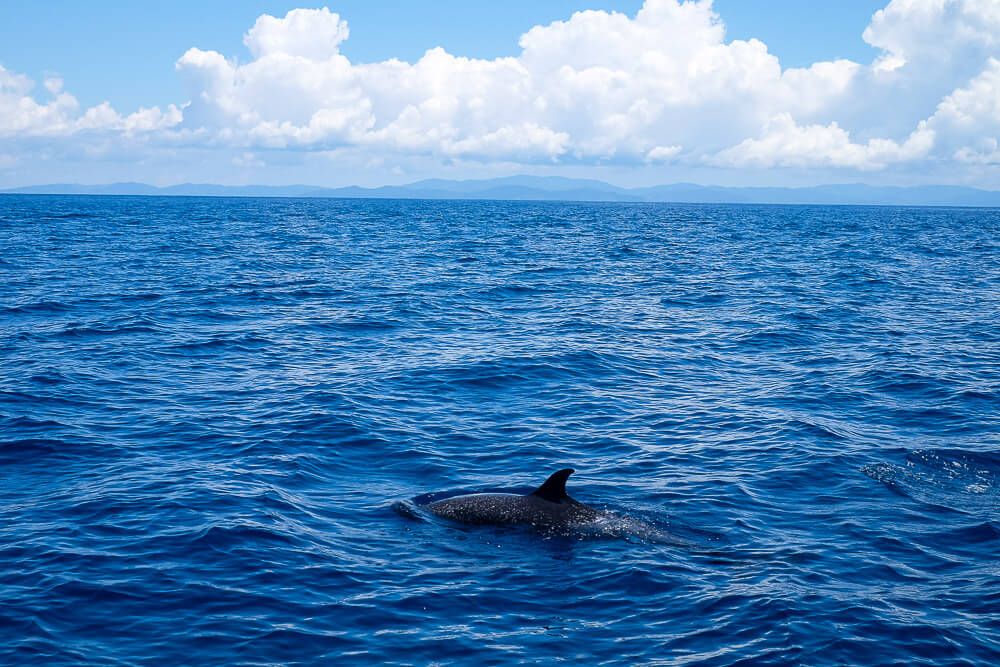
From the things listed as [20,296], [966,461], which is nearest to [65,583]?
[966,461]

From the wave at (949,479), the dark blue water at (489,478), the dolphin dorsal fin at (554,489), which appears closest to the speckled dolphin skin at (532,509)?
the dolphin dorsal fin at (554,489)

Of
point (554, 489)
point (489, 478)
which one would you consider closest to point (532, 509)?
point (554, 489)

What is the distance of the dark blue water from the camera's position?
1083cm

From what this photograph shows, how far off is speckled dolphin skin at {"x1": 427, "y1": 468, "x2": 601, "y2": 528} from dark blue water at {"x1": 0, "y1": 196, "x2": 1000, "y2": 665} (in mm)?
386

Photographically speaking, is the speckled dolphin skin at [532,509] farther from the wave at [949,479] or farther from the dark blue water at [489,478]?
the wave at [949,479]

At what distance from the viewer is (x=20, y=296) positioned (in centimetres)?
3844

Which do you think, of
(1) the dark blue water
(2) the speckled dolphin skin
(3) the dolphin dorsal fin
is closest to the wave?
(1) the dark blue water

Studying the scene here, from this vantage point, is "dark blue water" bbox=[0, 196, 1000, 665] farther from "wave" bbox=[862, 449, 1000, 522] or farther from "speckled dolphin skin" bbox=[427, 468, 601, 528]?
"speckled dolphin skin" bbox=[427, 468, 601, 528]

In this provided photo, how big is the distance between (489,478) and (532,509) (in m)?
2.74

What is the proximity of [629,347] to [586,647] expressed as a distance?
20.1 metres

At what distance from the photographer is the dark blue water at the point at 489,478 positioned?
1083 cm

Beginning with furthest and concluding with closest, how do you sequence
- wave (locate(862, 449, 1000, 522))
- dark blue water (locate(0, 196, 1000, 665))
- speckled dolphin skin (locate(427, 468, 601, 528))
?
1. wave (locate(862, 449, 1000, 522))
2. speckled dolphin skin (locate(427, 468, 601, 528))
3. dark blue water (locate(0, 196, 1000, 665))

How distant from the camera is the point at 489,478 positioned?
16859 mm

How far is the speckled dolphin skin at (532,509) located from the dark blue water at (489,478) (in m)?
0.39
